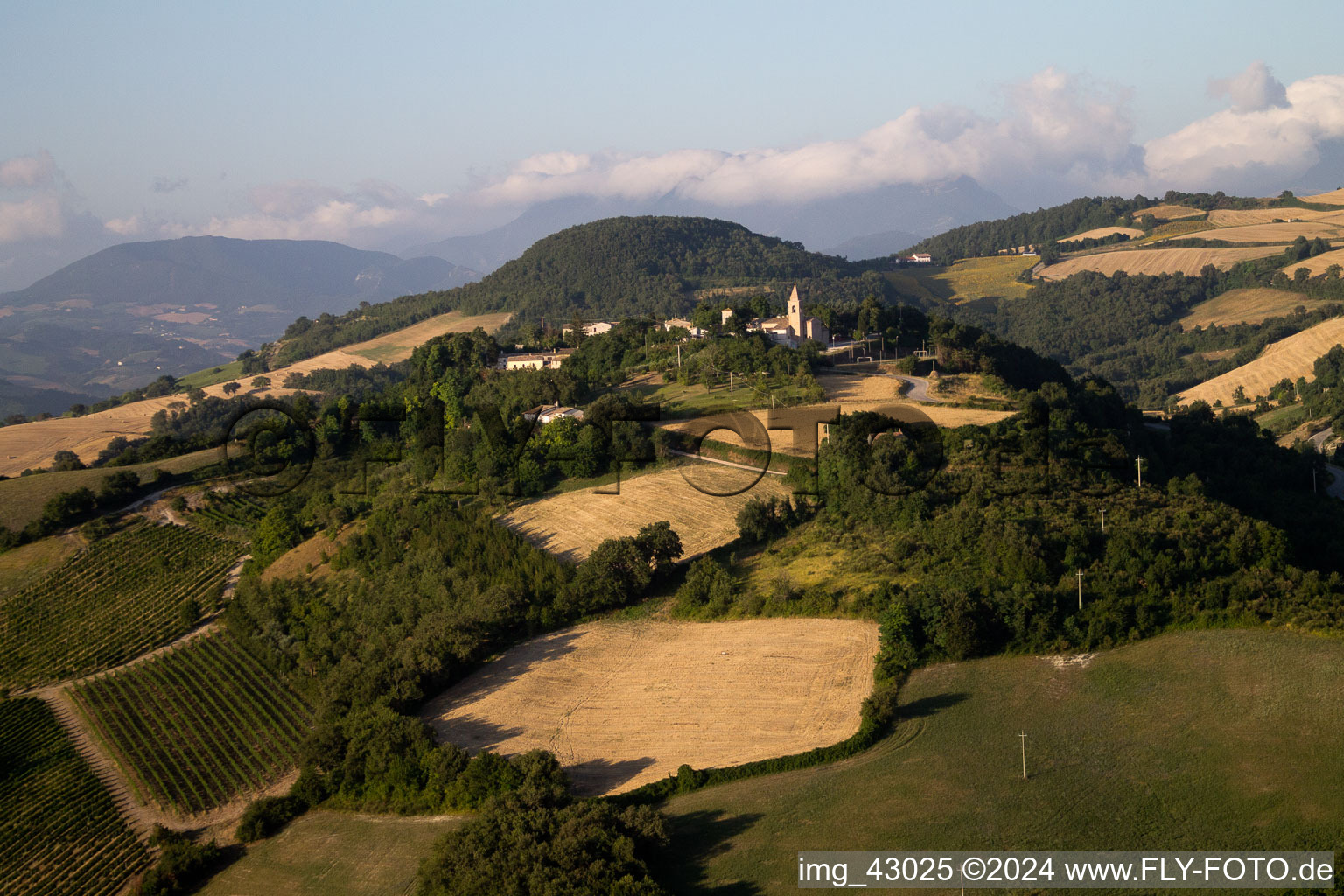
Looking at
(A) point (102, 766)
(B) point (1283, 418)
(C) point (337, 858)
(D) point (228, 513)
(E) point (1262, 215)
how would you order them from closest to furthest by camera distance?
(C) point (337, 858) < (A) point (102, 766) < (D) point (228, 513) < (B) point (1283, 418) < (E) point (1262, 215)

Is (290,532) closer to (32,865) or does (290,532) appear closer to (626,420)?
(626,420)

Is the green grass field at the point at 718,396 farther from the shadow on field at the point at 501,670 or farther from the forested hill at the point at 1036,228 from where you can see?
the forested hill at the point at 1036,228

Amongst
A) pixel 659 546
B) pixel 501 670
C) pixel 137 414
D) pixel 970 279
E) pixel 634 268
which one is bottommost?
pixel 501 670

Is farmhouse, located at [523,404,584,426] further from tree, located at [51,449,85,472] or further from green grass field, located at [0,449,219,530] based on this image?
tree, located at [51,449,85,472]

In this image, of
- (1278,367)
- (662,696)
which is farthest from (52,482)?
(1278,367)

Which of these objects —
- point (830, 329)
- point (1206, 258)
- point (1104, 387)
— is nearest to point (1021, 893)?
point (1104, 387)

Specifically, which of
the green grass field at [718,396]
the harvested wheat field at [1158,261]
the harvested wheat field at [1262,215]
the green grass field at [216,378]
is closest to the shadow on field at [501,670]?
the green grass field at [718,396]

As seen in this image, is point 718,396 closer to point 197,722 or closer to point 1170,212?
point 197,722
